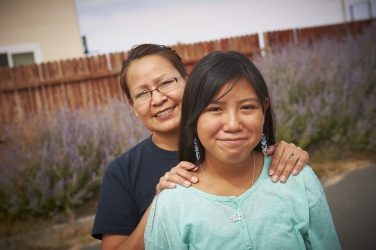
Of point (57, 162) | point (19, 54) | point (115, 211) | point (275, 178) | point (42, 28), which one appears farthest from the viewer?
point (42, 28)

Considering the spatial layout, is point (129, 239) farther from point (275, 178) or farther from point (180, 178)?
point (275, 178)

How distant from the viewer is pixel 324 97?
565 centimetres

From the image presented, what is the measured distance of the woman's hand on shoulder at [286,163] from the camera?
1.51 meters

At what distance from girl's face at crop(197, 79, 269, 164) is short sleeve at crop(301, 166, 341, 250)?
307 mm

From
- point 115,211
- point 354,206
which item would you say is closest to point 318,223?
point 115,211

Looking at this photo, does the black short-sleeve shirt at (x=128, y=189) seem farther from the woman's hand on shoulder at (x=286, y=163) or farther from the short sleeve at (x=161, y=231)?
the woman's hand on shoulder at (x=286, y=163)

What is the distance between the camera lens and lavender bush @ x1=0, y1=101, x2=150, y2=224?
4133 mm

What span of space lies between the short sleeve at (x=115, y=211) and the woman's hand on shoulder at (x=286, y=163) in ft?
2.55

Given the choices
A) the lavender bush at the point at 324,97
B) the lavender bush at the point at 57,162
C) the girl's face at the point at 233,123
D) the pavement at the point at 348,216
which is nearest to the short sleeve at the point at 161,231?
the girl's face at the point at 233,123

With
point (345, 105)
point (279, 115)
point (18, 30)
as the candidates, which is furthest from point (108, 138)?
point (18, 30)

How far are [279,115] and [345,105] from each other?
127cm

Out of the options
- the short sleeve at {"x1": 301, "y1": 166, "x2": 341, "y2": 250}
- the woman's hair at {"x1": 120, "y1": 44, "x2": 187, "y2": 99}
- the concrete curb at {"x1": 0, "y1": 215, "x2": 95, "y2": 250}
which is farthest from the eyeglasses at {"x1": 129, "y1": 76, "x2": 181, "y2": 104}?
the concrete curb at {"x1": 0, "y1": 215, "x2": 95, "y2": 250}

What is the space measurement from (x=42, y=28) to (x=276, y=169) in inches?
413

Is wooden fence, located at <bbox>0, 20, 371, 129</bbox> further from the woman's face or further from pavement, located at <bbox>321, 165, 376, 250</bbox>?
the woman's face
